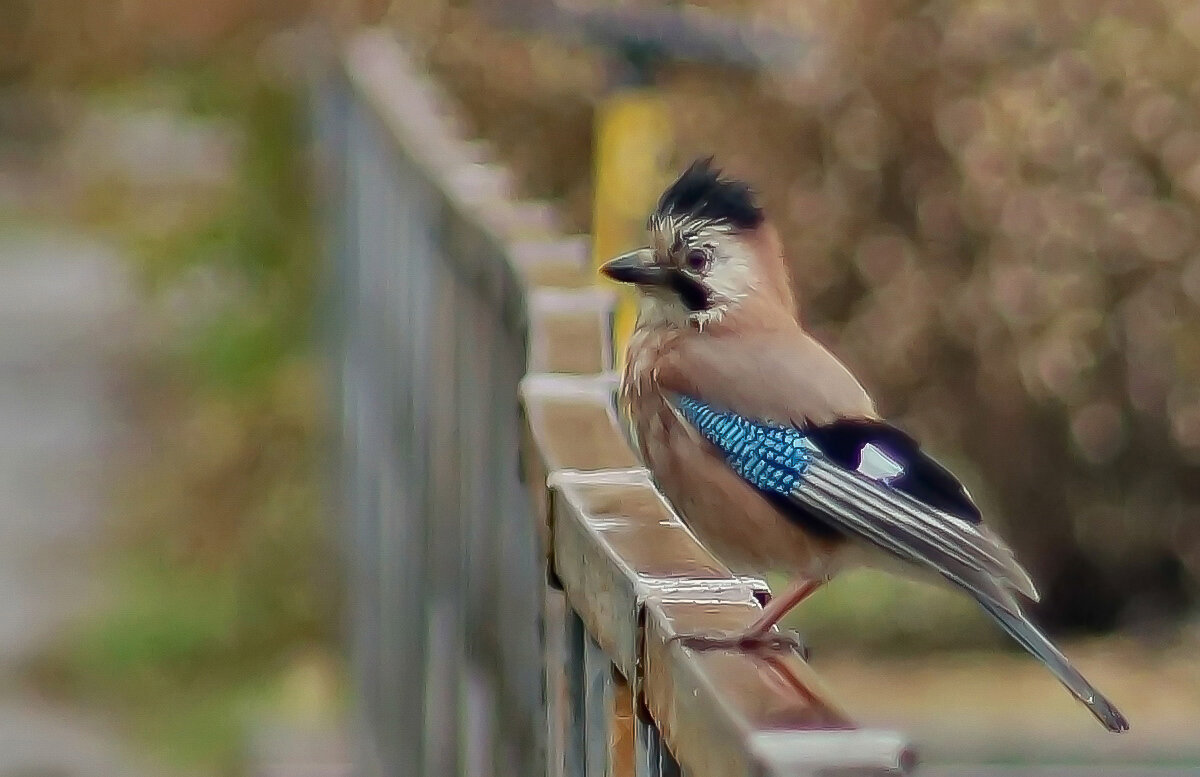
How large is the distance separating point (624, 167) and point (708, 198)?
5.26 ft

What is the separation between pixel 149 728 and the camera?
6090mm

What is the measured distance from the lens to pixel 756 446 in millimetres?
2482

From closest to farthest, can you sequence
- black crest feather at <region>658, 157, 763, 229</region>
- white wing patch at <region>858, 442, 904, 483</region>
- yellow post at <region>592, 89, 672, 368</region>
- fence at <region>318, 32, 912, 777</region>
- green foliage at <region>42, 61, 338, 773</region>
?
fence at <region>318, 32, 912, 777</region>
white wing patch at <region>858, 442, 904, 483</region>
black crest feather at <region>658, 157, 763, 229</region>
yellow post at <region>592, 89, 672, 368</region>
green foliage at <region>42, 61, 338, 773</region>

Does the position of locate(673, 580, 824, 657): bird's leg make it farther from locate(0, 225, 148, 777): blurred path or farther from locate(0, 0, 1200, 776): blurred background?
locate(0, 225, 148, 777): blurred path

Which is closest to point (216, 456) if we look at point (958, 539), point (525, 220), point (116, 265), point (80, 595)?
point (80, 595)

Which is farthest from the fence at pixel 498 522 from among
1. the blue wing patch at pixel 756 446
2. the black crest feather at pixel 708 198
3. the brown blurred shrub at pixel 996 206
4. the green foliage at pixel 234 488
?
the brown blurred shrub at pixel 996 206

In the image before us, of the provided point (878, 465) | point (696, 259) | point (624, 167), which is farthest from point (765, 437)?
point (624, 167)

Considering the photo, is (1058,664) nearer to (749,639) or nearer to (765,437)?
(749,639)

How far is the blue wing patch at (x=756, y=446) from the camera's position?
7.93 feet

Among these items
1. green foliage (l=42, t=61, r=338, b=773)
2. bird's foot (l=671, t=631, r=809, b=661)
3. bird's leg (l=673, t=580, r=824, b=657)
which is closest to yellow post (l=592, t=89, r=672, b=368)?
green foliage (l=42, t=61, r=338, b=773)

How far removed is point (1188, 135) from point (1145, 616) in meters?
1.59

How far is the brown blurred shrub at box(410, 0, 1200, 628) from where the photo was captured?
606 centimetres

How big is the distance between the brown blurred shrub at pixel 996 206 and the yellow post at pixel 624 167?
172 cm

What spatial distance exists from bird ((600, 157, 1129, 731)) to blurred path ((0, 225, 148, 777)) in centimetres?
364
